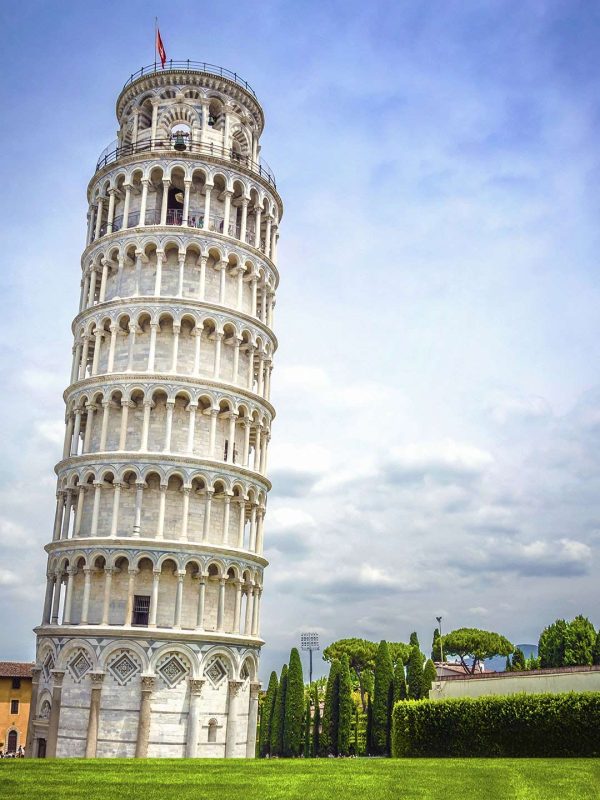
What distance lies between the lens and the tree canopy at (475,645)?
102 meters

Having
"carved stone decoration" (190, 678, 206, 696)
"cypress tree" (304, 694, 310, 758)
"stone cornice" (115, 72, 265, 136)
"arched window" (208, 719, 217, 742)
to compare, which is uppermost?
"stone cornice" (115, 72, 265, 136)

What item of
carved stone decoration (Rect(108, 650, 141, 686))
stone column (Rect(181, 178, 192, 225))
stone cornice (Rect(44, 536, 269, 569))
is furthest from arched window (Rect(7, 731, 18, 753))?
stone column (Rect(181, 178, 192, 225))

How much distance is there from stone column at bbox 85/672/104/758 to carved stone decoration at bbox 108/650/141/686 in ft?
2.24

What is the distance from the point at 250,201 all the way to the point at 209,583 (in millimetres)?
24820

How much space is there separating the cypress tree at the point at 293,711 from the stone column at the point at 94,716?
38.0m

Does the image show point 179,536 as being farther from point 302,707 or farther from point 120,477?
point 302,707

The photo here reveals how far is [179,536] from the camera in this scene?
149 feet

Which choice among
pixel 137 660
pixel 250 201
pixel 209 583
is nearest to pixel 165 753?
pixel 137 660

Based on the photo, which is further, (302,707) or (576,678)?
(302,707)

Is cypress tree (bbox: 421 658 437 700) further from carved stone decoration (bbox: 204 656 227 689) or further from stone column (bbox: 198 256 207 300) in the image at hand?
stone column (bbox: 198 256 207 300)

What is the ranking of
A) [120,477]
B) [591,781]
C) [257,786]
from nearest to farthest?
1. [257,786]
2. [591,781]
3. [120,477]

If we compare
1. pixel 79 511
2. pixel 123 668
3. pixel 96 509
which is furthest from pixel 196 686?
pixel 79 511

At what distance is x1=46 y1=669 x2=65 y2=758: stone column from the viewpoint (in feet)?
139

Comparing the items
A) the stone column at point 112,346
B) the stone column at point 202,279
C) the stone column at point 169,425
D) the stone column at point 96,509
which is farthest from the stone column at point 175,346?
the stone column at point 96,509
